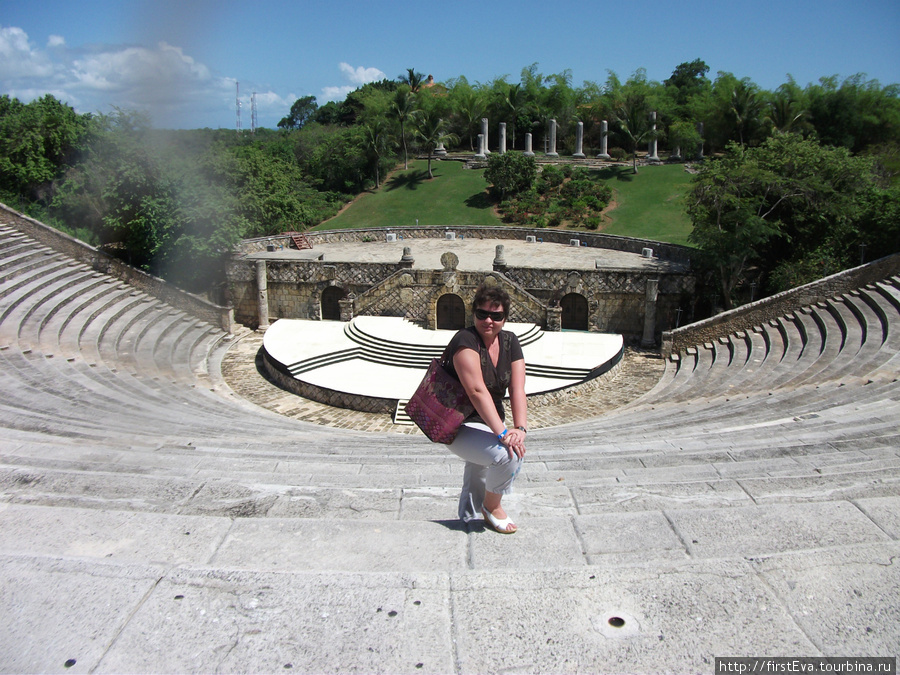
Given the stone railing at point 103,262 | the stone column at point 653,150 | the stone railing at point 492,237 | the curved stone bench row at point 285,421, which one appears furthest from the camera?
the stone column at point 653,150

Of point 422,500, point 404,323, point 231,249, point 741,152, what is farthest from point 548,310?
point 422,500

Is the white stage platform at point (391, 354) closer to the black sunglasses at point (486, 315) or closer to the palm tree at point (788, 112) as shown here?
the black sunglasses at point (486, 315)

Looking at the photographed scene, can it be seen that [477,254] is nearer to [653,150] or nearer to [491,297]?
[491,297]

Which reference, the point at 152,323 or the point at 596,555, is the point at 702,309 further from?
the point at 596,555

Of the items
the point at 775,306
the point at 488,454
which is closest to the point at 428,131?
the point at 775,306

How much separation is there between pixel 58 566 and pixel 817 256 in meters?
27.4

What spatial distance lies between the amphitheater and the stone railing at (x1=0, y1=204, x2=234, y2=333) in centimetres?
1688

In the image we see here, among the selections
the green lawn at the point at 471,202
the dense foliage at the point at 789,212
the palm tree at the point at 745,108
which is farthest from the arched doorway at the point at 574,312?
the palm tree at the point at 745,108

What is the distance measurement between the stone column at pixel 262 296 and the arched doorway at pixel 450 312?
8.22 meters

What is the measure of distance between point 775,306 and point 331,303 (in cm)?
Answer: 1783

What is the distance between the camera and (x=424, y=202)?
175ft

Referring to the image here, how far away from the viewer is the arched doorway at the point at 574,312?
26.4 meters

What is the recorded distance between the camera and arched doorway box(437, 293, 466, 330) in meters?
25.5

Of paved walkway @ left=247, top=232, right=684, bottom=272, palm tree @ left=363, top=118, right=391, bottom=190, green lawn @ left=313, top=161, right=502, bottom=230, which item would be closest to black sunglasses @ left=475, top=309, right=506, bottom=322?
paved walkway @ left=247, top=232, right=684, bottom=272
